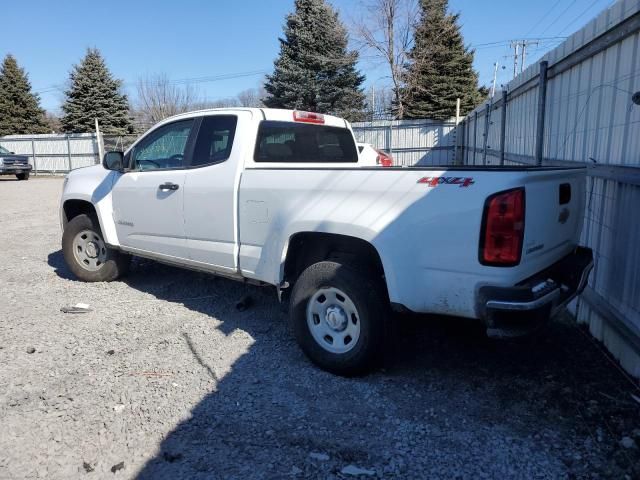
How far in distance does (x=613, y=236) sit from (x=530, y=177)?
5.45 feet

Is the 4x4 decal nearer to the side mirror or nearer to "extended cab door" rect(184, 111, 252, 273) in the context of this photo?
"extended cab door" rect(184, 111, 252, 273)

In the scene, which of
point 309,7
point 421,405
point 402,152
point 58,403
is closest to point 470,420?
point 421,405

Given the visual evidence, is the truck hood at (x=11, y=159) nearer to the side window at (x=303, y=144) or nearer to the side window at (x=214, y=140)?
the side window at (x=214, y=140)

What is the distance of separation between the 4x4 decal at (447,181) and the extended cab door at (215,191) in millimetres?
1729

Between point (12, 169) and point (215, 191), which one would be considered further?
point (12, 169)

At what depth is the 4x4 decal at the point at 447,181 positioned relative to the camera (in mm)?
2850

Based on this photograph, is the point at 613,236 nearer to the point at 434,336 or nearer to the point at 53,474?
the point at 434,336

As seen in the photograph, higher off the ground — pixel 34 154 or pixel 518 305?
pixel 34 154

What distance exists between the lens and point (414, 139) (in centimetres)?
2397

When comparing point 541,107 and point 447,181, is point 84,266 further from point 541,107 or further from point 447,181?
point 541,107

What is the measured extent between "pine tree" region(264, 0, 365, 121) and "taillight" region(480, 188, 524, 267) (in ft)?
89.1

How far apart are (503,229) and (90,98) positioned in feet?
116

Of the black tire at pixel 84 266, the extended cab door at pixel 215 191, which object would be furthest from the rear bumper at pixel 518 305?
the black tire at pixel 84 266

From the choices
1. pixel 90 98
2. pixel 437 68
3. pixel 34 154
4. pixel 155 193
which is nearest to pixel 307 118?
pixel 155 193
